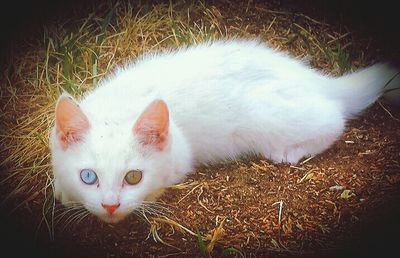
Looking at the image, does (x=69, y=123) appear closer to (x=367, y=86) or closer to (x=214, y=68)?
(x=214, y=68)

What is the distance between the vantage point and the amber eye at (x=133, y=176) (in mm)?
1659

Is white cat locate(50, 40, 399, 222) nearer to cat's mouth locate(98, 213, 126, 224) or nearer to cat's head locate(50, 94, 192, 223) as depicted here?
cat's head locate(50, 94, 192, 223)

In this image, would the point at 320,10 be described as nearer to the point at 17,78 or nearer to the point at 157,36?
the point at 157,36

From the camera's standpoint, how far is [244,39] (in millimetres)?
2051

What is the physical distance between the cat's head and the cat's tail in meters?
0.61

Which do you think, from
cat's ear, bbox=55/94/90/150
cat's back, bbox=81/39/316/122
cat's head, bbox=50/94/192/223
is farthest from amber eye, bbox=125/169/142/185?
cat's back, bbox=81/39/316/122

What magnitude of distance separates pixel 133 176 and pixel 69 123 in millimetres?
215

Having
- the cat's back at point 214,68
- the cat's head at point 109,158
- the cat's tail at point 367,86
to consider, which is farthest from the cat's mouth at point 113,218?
the cat's tail at point 367,86

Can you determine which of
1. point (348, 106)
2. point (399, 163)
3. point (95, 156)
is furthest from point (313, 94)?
point (95, 156)

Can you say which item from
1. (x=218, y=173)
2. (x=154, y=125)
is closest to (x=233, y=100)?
(x=218, y=173)

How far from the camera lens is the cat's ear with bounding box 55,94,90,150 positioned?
5.33 feet

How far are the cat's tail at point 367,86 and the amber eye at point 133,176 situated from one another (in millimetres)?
716

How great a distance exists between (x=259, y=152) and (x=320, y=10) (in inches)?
18.3

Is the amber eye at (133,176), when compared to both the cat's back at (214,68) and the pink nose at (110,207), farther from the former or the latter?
the cat's back at (214,68)
